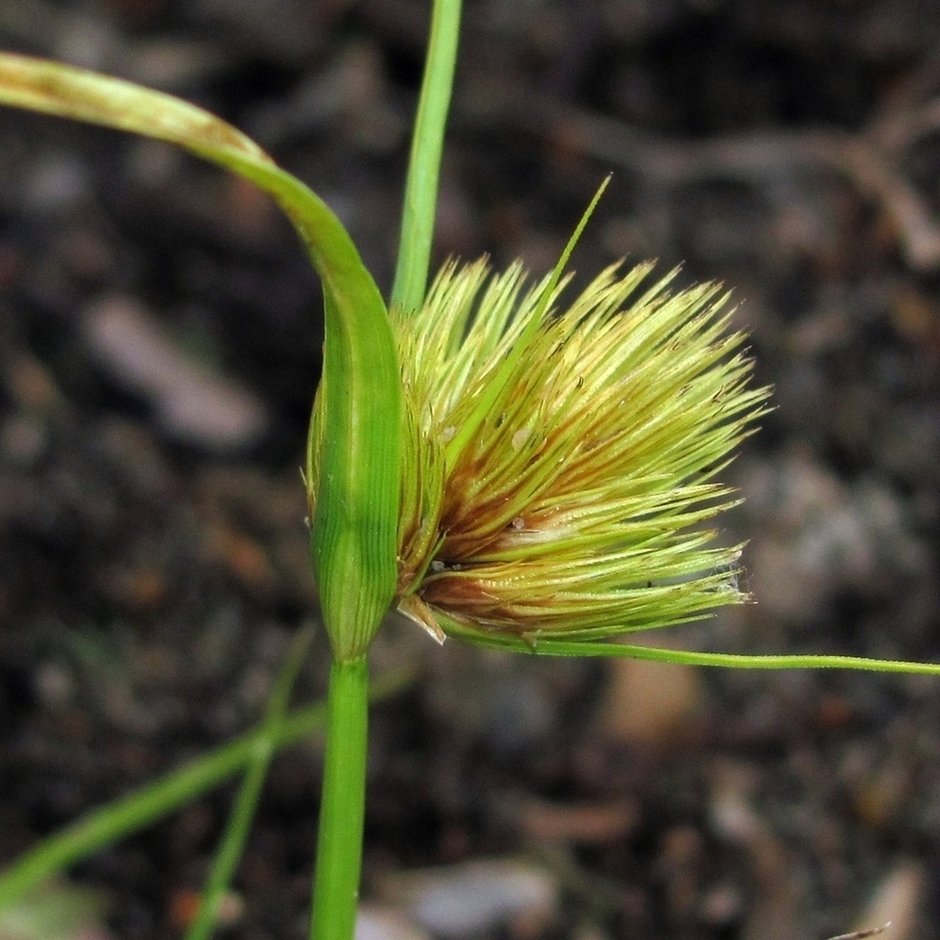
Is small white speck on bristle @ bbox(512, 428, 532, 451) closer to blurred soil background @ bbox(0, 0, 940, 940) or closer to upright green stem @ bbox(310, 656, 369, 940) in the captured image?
upright green stem @ bbox(310, 656, 369, 940)

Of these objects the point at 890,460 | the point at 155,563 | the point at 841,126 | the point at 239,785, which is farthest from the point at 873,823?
the point at 841,126

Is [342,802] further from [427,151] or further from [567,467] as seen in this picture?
[427,151]

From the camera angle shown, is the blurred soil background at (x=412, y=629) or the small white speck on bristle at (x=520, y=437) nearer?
the small white speck on bristle at (x=520, y=437)

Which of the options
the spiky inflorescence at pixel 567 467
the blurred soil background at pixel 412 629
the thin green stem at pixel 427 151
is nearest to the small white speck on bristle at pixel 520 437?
the spiky inflorescence at pixel 567 467

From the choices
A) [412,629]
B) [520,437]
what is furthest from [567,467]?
[412,629]

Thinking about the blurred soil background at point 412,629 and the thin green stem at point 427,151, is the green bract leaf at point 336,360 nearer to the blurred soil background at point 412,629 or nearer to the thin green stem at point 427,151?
the thin green stem at point 427,151

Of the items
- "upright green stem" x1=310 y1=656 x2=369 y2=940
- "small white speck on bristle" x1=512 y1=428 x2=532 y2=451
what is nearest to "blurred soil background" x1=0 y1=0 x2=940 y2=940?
"upright green stem" x1=310 y1=656 x2=369 y2=940
